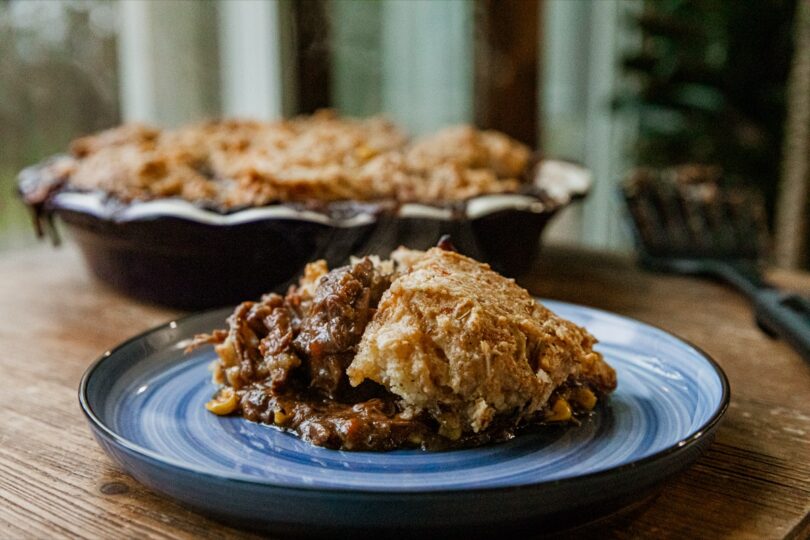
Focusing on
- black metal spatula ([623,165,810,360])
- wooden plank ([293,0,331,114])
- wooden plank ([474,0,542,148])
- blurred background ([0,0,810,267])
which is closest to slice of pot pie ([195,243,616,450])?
black metal spatula ([623,165,810,360])

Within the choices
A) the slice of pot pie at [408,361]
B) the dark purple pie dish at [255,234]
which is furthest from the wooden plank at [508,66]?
the slice of pot pie at [408,361]

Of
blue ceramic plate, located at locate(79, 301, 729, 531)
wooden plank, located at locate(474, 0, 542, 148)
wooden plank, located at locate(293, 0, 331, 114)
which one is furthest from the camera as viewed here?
wooden plank, located at locate(293, 0, 331, 114)

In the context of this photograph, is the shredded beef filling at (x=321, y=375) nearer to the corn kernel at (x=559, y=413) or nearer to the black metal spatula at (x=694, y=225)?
the corn kernel at (x=559, y=413)

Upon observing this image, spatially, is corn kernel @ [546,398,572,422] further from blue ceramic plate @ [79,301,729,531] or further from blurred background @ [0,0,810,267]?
blurred background @ [0,0,810,267]

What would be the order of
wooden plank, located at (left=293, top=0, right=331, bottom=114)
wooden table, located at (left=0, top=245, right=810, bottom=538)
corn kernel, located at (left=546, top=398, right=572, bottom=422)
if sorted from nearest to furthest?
1. wooden table, located at (left=0, top=245, right=810, bottom=538)
2. corn kernel, located at (left=546, top=398, right=572, bottom=422)
3. wooden plank, located at (left=293, top=0, right=331, bottom=114)

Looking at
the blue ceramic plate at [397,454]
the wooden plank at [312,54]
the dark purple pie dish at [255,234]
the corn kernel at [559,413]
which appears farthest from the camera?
the wooden plank at [312,54]

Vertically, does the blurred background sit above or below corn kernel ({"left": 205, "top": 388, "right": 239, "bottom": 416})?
above

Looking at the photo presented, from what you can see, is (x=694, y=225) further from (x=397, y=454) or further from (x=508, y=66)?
(x=397, y=454)

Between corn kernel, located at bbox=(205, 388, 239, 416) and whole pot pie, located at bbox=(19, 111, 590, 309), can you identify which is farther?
whole pot pie, located at bbox=(19, 111, 590, 309)

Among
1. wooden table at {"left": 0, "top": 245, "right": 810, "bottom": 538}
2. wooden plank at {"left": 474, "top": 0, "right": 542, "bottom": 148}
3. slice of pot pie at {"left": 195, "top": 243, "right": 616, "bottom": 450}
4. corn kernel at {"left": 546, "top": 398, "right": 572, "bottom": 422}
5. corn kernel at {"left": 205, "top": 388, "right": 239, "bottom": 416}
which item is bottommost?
wooden table at {"left": 0, "top": 245, "right": 810, "bottom": 538}
